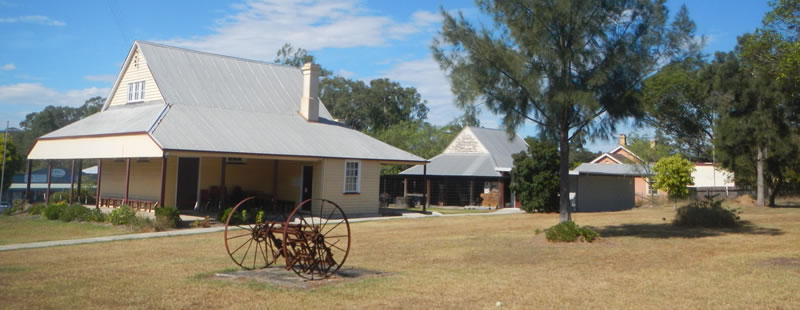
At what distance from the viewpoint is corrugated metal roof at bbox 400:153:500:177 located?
1341 inches

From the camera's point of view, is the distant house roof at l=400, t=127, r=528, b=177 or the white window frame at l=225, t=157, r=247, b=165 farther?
the distant house roof at l=400, t=127, r=528, b=177

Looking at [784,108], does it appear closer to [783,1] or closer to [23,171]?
[783,1]

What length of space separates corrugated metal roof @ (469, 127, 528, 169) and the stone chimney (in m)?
11.7

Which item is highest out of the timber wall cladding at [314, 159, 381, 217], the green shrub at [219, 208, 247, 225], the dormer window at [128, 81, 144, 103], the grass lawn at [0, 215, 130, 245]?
the dormer window at [128, 81, 144, 103]

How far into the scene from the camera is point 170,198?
77.9ft

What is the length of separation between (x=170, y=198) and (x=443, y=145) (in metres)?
33.7

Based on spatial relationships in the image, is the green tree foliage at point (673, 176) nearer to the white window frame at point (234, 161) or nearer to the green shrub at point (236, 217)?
the white window frame at point (234, 161)

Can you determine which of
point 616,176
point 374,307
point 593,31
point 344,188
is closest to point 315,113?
point 344,188

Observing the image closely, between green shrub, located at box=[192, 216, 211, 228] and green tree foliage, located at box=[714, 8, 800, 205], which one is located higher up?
green tree foliage, located at box=[714, 8, 800, 205]

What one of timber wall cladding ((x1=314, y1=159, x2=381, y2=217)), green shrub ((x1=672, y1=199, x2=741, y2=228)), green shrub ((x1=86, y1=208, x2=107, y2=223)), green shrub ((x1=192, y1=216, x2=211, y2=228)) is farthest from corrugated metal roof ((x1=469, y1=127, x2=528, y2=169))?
green shrub ((x1=86, y1=208, x2=107, y2=223))

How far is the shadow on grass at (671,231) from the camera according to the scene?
58.1 feet

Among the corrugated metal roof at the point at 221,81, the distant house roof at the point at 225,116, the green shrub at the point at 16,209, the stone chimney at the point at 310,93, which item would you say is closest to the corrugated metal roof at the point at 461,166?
the distant house roof at the point at 225,116

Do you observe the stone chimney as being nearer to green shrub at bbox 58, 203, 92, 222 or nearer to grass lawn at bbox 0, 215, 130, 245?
green shrub at bbox 58, 203, 92, 222

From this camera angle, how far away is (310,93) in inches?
1099
